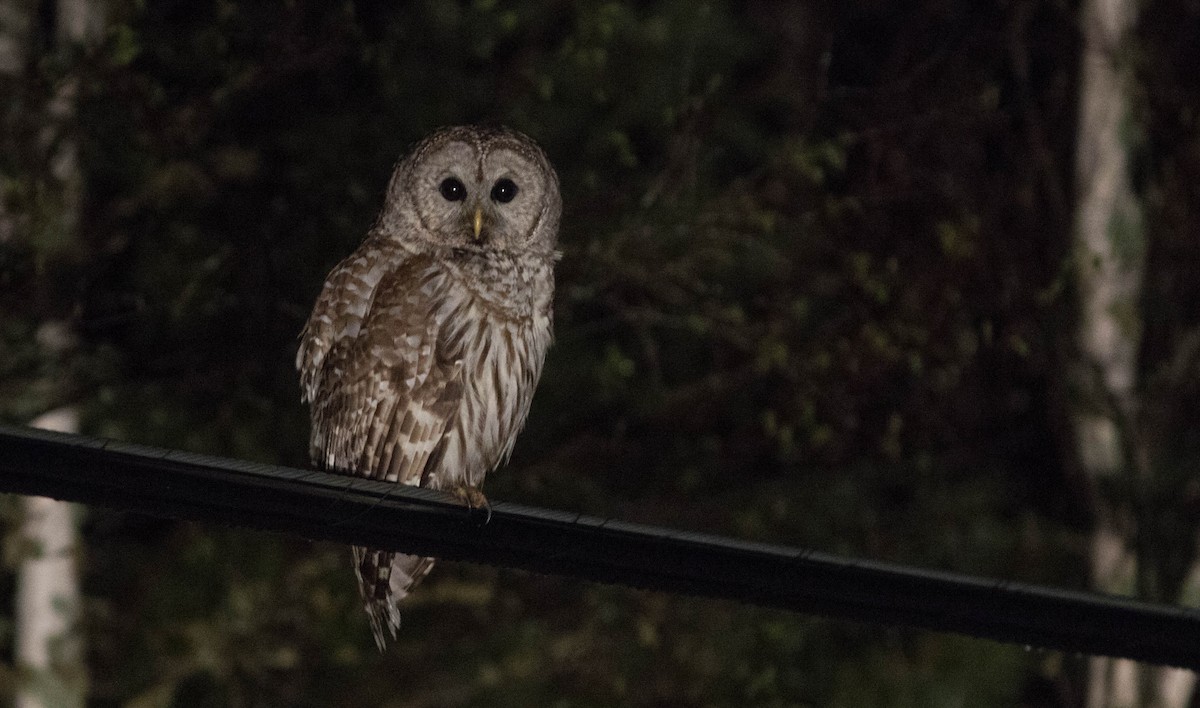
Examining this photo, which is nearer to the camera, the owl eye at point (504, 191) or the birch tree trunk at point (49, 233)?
the owl eye at point (504, 191)

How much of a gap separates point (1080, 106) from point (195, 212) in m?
5.50

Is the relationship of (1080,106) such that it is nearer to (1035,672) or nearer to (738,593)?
(1035,672)

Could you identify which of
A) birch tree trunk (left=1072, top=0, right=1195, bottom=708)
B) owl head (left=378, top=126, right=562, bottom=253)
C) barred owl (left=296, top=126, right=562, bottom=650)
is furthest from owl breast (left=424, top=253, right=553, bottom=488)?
birch tree trunk (left=1072, top=0, right=1195, bottom=708)

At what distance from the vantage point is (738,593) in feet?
11.8

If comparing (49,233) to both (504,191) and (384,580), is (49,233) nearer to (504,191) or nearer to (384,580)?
(504,191)

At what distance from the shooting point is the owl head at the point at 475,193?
576cm

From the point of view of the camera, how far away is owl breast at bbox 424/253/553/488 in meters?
5.54

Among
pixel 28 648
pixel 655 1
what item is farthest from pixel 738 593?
pixel 655 1

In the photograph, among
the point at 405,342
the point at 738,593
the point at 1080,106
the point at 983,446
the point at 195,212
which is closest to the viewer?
the point at 738,593

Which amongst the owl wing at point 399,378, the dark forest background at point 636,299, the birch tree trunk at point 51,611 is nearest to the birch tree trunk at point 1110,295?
the dark forest background at point 636,299

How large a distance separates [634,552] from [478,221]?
2.33 meters

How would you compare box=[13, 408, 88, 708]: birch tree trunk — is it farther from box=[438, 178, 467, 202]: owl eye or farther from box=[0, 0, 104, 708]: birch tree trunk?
box=[438, 178, 467, 202]: owl eye

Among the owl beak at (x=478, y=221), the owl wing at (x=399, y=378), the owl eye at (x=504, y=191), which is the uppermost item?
the owl eye at (x=504, y=191)

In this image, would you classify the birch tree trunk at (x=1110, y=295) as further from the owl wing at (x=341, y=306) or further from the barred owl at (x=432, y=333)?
the owl wing at (x=341, y=306)
